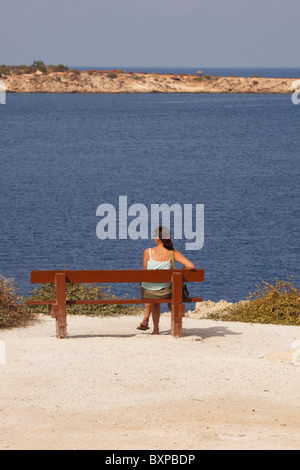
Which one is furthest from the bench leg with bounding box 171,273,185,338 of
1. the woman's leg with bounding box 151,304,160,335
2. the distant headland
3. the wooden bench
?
the distant headland

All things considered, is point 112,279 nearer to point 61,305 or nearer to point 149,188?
point 61,305

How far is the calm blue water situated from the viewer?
32188 millimetres

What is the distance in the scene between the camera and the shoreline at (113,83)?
616 feet

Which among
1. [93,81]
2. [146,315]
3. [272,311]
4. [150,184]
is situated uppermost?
[93,81]

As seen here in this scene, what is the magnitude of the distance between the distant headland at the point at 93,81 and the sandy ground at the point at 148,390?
578 feet

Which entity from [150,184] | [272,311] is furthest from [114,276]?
[150,184]

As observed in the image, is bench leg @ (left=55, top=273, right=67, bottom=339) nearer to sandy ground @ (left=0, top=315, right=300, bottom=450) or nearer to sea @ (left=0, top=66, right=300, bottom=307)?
sandy ground @ (left=0, top=315, right=300, bottom=450)

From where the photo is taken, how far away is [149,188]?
181 ft

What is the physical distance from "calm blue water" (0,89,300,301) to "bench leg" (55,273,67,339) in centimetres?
1589

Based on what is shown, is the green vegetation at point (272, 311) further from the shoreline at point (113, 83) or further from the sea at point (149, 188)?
the shoreline at point (113, 83)

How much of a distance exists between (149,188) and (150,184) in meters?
2.41

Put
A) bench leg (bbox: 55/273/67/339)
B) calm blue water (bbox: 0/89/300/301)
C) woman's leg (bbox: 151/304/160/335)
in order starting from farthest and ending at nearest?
calm blue water (bbox: 0/89/300/301) < woman's leg (bbox: 151/304/160/335) < bench leg (bbox: 55/273/67/339)

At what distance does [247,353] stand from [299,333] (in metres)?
1.99

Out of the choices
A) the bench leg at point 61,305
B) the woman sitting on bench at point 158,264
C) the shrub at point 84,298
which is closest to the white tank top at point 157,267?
the woman sitting on bench at point 158,264
